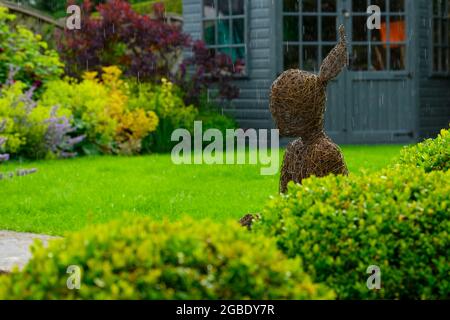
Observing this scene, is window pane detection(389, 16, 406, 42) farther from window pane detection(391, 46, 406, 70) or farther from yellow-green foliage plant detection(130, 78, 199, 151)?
yellow-green foliage plant detection(130, 78, 199, 151)

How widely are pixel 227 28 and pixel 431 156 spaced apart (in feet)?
37.2

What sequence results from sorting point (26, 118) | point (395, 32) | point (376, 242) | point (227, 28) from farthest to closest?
1. point (227, 28)
2. point (395, 32)
3. point (26, 118)
4. point (376, 242)

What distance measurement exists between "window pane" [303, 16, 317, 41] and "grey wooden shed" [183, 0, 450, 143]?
0.06 ft

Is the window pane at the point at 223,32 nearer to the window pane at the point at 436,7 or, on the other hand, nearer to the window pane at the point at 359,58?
the window pane at the point at 359,58

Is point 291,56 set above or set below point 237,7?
below

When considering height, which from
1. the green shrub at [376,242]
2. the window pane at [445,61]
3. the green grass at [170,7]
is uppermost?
the green grass at [170,7]

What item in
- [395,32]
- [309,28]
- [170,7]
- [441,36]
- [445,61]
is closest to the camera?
[309,28]

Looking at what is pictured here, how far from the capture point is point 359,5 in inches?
623

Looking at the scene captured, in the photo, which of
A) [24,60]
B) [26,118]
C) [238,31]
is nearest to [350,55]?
[238,31]

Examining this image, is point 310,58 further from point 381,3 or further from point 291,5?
point 381,3

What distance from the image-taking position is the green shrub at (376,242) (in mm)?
3730

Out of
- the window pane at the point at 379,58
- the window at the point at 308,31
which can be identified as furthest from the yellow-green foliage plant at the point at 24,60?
the window pane at the point at 379,58

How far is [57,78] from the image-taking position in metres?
14.9
